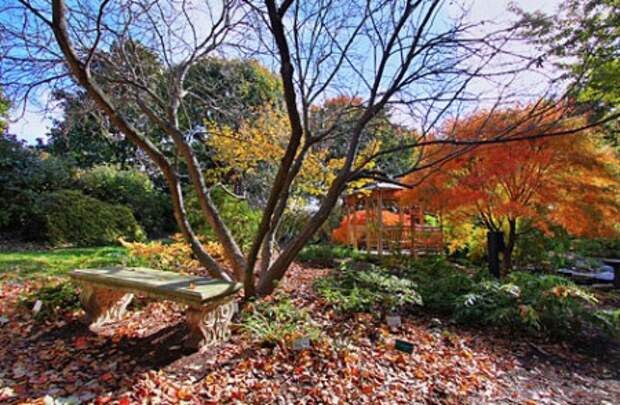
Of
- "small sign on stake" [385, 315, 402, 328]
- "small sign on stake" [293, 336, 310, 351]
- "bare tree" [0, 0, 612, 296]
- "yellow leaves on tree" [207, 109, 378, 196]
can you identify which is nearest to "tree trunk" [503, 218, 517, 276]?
"bare tree" [0, 0, 612, 296]

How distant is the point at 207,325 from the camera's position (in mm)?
2342

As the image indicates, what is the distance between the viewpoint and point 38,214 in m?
6.90

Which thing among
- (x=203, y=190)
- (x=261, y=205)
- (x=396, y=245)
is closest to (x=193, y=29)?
(x=203, y=190)

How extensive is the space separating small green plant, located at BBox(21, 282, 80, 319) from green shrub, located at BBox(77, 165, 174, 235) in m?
6.50

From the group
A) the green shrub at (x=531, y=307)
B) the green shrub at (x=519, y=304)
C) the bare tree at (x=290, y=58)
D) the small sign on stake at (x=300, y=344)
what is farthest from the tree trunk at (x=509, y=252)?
the small sign on stake at (x=300, y=344)

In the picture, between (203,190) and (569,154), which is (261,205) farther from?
(569,154)

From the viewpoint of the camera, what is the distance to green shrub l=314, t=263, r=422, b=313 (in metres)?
3.19

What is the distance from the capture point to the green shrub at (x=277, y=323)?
7.82 feet

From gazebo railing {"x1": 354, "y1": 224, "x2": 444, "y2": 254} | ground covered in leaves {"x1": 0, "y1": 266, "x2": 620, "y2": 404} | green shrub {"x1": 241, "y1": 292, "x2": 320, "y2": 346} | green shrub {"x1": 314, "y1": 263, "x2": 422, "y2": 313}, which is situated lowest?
ground covered in leaves {"x1": 0, "y1": 266, "x2": 620, "y2": 404}

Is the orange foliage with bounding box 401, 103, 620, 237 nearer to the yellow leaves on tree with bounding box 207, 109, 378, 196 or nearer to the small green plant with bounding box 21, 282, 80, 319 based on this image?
the yellow leaves on tree with bounding box 207, 109, 378, 196

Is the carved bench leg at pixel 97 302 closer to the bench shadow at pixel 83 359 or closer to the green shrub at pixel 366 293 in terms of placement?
the bench shadow at pixel 83 359

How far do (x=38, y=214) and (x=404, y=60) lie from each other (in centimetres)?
796

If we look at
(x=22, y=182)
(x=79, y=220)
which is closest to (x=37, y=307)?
(x=79, y=220)

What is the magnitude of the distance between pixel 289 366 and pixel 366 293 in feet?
4.49
